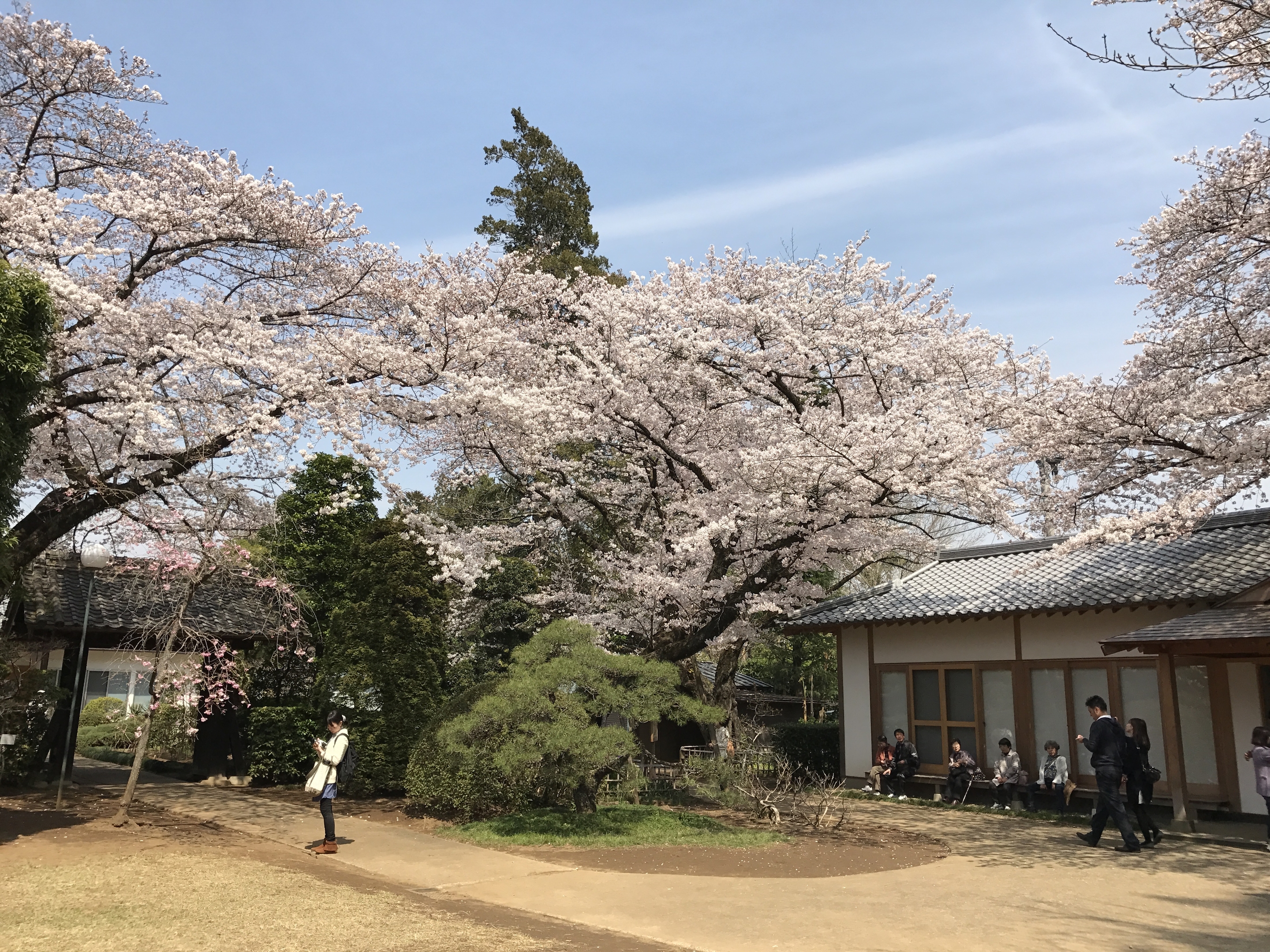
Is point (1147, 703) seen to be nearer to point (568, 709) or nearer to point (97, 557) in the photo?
point (568, 709)

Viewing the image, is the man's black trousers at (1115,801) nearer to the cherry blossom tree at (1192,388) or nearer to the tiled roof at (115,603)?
the cherry blossom tree at (1192,388)

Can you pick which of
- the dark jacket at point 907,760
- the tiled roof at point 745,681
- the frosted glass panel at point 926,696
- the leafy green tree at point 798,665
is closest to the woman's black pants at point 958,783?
the dark jacket at point 907,760

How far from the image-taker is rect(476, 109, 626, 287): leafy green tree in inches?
1131

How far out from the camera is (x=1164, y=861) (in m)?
9.29

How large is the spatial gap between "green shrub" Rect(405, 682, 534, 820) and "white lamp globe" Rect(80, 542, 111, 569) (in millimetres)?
7099

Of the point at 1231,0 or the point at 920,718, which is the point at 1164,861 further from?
the point at 1231,0

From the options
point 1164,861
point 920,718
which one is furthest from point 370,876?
point 920,718

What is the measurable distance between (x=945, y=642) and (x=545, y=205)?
19.8m

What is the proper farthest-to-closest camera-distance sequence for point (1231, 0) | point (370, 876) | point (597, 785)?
point (597, 785)
point (370, 876)
point (1231, 0)

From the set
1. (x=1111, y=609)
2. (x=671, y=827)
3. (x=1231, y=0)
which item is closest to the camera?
(x=1231, y=0)

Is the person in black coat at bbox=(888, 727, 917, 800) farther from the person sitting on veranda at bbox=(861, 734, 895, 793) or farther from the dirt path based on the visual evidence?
the dirt path

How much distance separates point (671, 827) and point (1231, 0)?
406 inches

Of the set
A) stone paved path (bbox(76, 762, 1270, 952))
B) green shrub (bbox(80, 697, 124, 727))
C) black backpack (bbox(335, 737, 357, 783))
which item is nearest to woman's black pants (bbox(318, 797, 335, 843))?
stone paved path (bbox(76, 762, 1270, 952))

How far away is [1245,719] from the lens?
1194 centimetres
